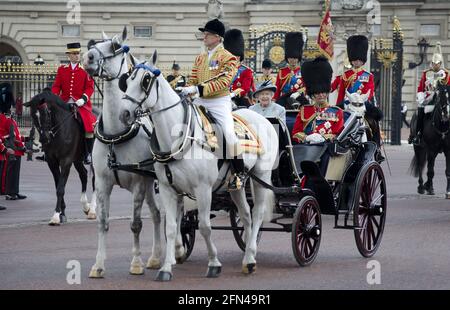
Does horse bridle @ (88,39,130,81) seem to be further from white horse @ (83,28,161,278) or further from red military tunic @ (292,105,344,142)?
red military tunic @ (292,105,344,142)

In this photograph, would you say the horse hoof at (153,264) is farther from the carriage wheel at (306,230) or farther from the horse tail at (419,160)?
the horse tail at (419,160)

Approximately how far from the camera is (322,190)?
36.3 ft

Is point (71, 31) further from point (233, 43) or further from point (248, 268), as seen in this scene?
point (248, 268)

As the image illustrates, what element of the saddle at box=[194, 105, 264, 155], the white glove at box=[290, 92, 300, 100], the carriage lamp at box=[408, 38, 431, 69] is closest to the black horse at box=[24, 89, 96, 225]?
the white glove at box=[290, 92, 300, 100]

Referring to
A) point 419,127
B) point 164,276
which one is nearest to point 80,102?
point 164,276

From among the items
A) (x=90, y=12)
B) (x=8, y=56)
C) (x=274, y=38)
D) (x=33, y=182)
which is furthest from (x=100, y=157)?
(x=8, y=56)

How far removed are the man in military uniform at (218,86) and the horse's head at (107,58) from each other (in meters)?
0.70

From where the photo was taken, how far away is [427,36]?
49344mm

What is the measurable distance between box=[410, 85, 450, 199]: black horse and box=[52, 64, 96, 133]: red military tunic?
601cm

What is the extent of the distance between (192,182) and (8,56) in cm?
4164

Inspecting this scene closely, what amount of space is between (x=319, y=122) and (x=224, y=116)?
1.70 m

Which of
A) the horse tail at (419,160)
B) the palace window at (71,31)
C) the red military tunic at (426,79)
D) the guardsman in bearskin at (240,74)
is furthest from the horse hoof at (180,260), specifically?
the palace window at (71,31)

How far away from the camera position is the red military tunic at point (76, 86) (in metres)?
14.8

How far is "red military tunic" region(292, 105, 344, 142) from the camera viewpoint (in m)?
11.6
